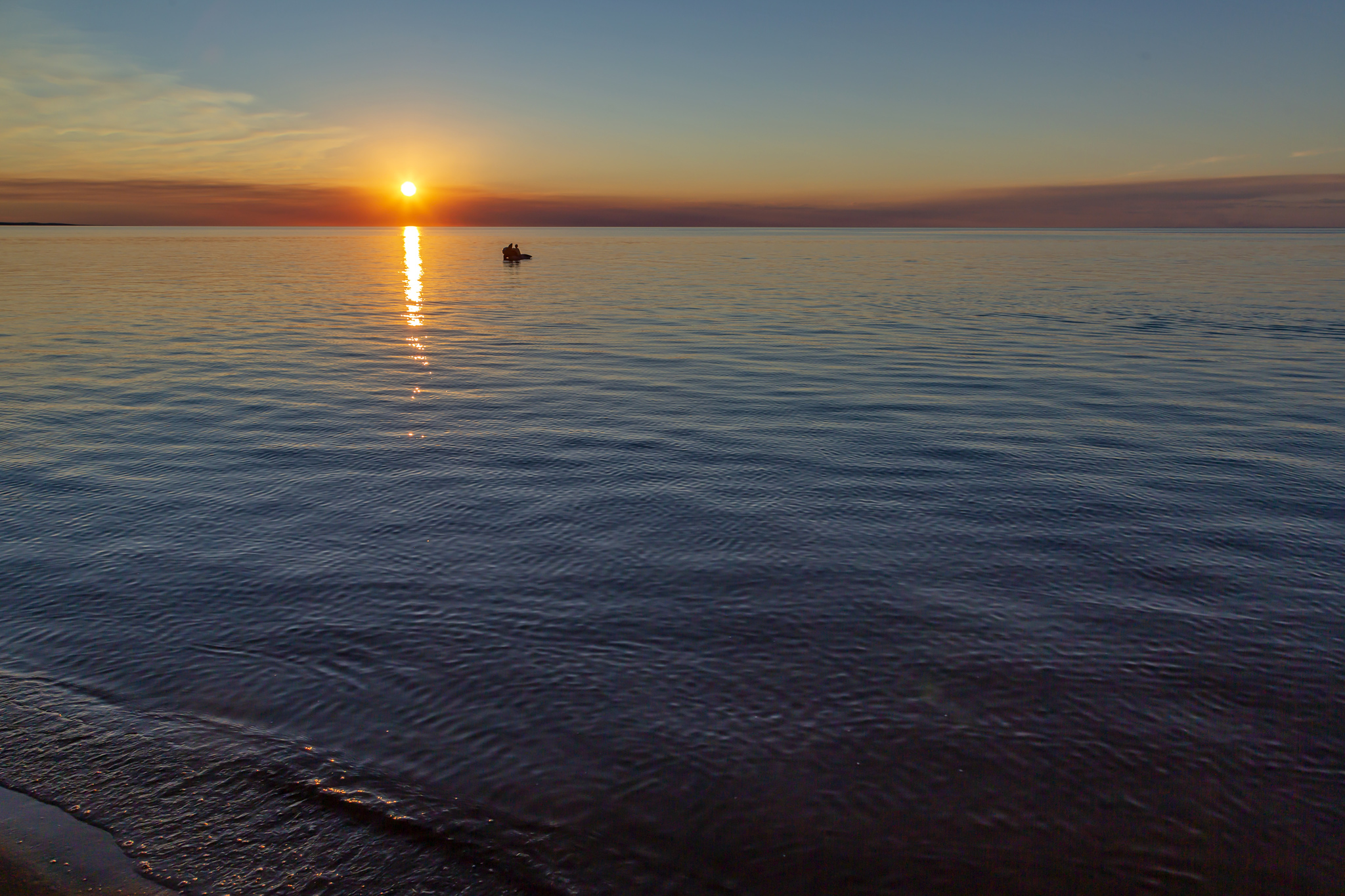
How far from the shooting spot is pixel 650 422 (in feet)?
73.3

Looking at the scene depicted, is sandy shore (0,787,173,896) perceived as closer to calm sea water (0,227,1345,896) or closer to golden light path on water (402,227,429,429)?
calm sea water (0,227,1345,896)

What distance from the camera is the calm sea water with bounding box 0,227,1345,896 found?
7.02m

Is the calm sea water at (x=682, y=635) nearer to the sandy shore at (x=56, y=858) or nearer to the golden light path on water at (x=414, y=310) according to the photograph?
the sandy shore at (x=56, y=858)

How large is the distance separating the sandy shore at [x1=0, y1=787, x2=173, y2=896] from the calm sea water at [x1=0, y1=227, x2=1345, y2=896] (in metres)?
0.16

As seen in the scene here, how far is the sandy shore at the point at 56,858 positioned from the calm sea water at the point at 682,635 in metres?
0.16

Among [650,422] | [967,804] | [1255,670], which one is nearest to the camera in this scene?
[967,804]

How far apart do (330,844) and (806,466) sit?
42.3 ft

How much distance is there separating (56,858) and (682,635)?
6.22m

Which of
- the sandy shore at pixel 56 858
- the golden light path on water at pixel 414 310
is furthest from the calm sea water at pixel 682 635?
the golden light path on water at pixel 414 310

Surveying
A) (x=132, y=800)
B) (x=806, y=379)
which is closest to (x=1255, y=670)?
(x=132, y=800)

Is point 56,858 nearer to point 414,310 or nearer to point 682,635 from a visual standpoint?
point 682,635

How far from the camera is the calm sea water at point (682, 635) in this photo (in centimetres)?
702

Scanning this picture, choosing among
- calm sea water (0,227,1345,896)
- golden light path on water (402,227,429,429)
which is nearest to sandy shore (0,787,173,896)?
calm sea water (0,227,1345,896)

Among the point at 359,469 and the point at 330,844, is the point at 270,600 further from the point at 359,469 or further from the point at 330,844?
the point at 359,469
